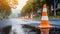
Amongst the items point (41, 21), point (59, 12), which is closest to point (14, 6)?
point (41, 21)

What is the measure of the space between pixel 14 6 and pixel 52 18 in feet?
1.38

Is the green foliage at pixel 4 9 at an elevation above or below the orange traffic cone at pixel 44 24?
above

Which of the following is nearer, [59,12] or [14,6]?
[59,12]

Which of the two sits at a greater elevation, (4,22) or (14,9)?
(14,9)

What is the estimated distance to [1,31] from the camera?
6.00 ft

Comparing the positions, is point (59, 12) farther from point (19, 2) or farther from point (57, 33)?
point (19, 2)

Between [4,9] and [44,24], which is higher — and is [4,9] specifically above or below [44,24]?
above

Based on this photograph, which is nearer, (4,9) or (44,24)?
(44,24)

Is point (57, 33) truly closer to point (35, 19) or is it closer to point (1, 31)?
point (35, 19)

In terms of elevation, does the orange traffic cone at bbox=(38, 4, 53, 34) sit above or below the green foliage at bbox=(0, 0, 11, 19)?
below

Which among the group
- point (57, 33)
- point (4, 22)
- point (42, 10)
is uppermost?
point (42, 10)

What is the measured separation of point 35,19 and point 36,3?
164 mm

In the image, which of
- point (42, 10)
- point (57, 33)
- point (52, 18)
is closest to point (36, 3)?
point (42, 10)

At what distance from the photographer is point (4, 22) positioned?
1.84 metres
